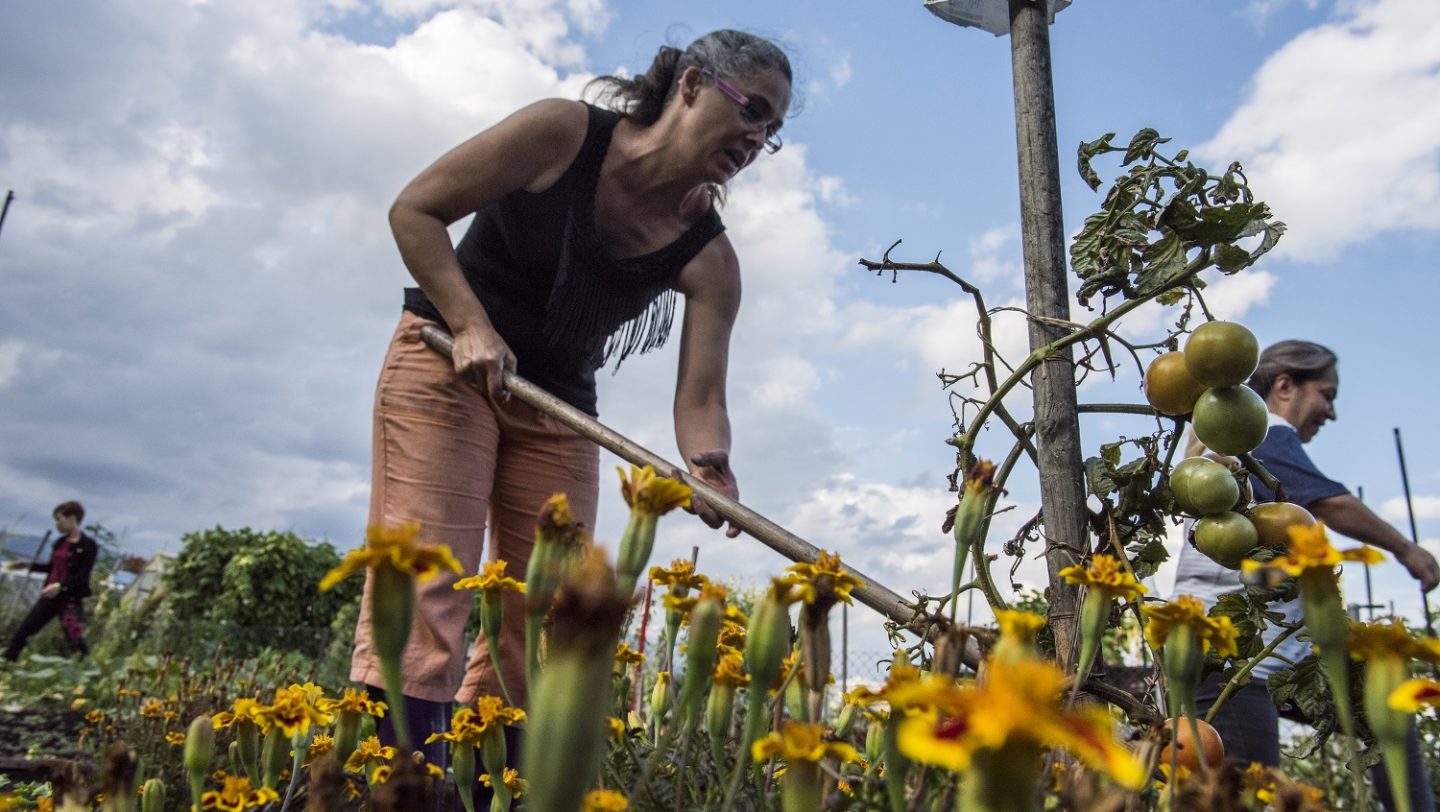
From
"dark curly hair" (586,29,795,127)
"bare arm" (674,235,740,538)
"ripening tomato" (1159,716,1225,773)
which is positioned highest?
"dark curly hair" (586,29,795,127)

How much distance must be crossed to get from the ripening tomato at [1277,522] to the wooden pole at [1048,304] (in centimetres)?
20

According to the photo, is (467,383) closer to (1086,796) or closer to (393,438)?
(393,438)

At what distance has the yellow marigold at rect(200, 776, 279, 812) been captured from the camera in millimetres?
980

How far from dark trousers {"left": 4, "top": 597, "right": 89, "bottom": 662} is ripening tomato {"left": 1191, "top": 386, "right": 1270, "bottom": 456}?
28.1 feet

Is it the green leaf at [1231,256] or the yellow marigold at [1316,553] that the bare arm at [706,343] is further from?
the yellow marigold at [1316,553]

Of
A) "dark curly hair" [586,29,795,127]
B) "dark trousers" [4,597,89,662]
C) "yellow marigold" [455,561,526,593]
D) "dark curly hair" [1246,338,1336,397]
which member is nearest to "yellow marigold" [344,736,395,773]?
"yellow marigold" [455,561,526,593]

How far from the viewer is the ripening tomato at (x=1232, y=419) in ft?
3.43

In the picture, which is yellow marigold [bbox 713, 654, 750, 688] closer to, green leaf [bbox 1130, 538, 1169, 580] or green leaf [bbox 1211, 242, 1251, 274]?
green leaf [bbox 1130, 538, 1169, 580]

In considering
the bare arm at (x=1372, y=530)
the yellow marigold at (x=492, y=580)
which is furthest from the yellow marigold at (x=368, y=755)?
the bare arm at (x=1372, y=530)

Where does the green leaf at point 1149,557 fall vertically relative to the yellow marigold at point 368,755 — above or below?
above

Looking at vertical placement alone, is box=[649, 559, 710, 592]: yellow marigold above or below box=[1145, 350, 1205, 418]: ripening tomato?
below

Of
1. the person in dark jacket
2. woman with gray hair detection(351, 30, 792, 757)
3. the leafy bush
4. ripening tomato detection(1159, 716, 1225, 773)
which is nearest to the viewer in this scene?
ripening tomato detection(1159, 716, 1225, 773)

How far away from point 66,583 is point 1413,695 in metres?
9.05

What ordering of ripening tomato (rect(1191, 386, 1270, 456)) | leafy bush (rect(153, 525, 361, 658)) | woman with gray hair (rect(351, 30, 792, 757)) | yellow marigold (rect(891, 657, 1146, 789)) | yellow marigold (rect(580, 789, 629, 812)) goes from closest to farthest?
yellow marigold (rect(891, 657, 1146, 789))
yellow marigold (rect(580, 789, 629, 812))
ripening tomato (rect(1191, 386, 1270, 456))
woman with gray hair (rect(351, 30, 792, 757))
leafy bush (rect(153, 525, 361, 658))
